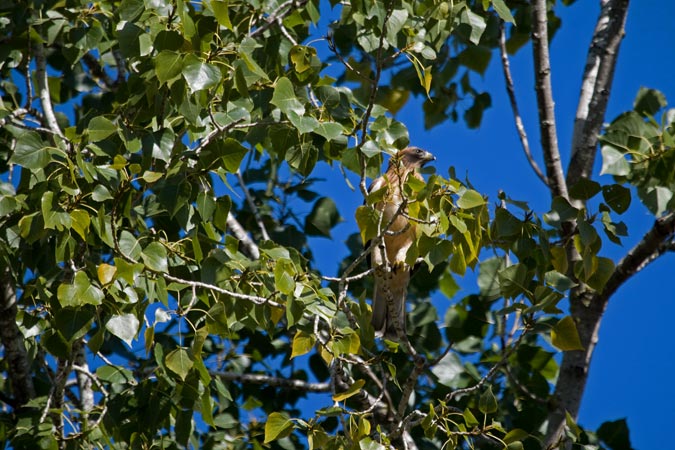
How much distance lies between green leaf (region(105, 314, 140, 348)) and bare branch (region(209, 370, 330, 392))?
5.95ft

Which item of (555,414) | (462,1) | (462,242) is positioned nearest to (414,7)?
(462,1)

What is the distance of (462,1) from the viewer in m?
4.10

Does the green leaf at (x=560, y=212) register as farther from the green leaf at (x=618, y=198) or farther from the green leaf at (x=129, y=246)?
the green leaf at (x=129, y=246)

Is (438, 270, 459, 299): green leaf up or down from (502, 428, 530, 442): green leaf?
up

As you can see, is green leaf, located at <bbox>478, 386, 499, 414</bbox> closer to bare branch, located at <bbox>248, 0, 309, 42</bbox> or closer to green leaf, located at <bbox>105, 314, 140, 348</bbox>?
green leaf, located at <bbox>105, 314, 140, 348</bbox>

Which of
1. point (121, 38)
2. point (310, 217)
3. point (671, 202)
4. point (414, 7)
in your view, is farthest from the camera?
point (310, 217)

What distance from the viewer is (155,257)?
10.6ft

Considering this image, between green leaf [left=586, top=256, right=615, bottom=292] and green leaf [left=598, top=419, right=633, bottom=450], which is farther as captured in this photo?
green leaf [left=598, top=419, right=633, bottom=450]

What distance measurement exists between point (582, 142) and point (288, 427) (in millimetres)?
2955

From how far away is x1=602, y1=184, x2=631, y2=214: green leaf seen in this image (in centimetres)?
335

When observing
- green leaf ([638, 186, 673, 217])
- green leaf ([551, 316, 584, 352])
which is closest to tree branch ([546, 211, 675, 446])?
green leaf ([638, 186, 673, 217])

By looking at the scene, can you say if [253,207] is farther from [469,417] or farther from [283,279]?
[469,417]

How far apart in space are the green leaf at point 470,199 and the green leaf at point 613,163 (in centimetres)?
121

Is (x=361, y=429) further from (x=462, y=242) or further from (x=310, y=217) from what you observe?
(x=310, y=217)
